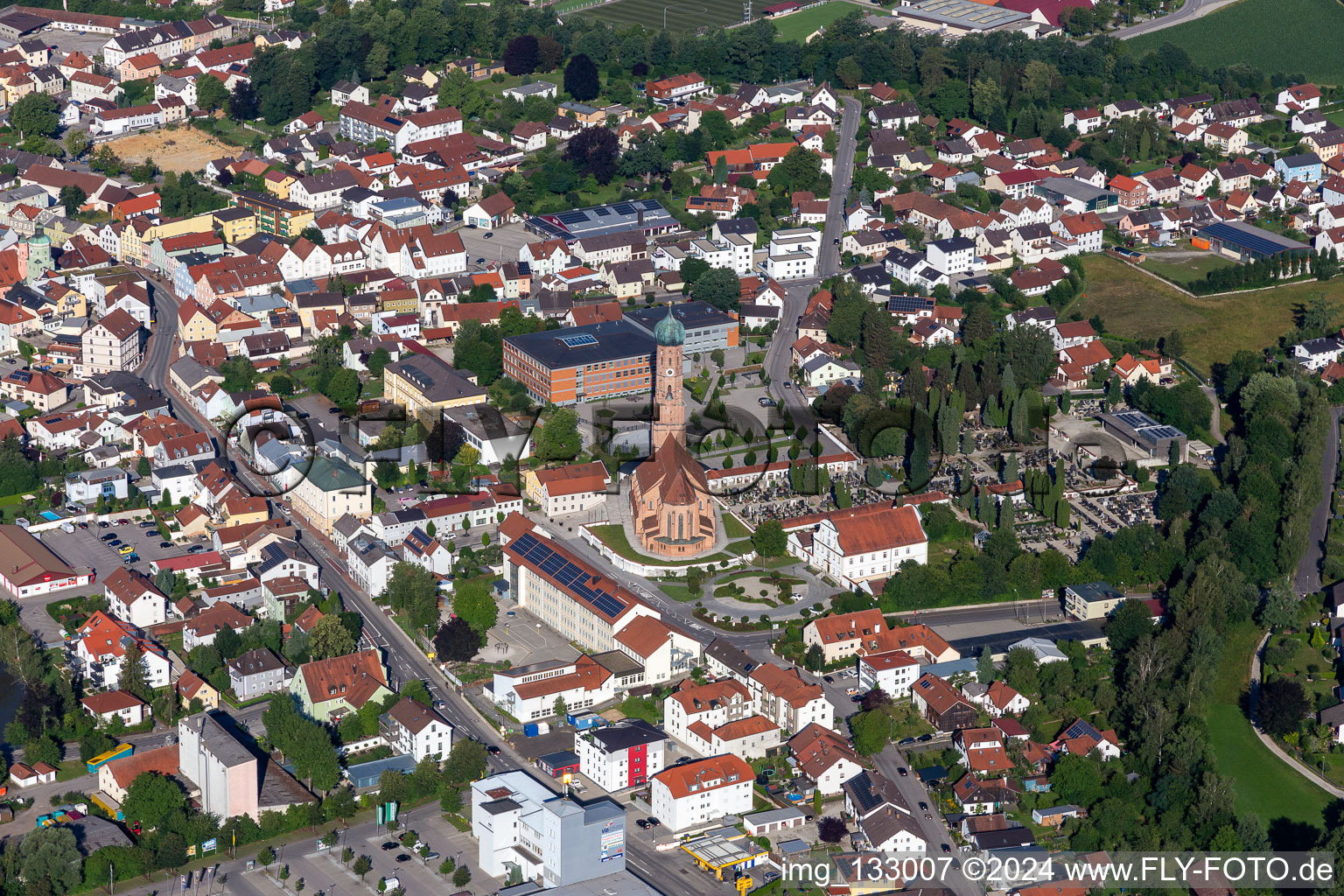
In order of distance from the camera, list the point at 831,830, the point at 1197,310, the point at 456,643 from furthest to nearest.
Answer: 1. the point at 1197,310
2. the point at 456,643
3. the point at 831,830

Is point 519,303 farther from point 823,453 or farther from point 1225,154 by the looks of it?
point 1225,154

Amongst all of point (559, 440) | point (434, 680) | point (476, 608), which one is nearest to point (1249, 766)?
point (476, 608)

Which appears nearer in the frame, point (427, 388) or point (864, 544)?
point (864, 544)

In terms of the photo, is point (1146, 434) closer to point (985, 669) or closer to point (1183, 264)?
point (985, 669)

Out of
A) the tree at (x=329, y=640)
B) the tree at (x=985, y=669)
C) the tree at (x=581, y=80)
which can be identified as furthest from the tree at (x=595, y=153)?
the tree at (x=985, y=669)

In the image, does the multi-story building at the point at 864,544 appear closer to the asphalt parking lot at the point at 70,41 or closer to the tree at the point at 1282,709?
the tree at the point at 1282,709
